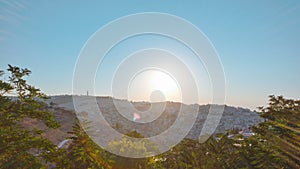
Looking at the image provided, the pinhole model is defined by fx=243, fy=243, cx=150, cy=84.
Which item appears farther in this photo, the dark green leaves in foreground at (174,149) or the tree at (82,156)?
the tree at (82,156)

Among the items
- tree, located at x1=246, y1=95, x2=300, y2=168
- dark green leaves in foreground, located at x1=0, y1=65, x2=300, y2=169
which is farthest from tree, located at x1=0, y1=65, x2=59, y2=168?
tree, located at x1=246, y1=95, x2=300, y2=168

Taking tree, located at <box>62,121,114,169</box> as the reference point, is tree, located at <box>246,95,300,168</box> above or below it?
above

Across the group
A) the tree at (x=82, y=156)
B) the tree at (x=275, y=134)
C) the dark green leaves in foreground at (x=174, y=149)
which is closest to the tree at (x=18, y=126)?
the dark green leaves in foreground at (x=174, y=149)

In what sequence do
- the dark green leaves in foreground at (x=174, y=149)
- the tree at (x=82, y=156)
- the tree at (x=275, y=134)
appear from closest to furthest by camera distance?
the tree at (x=275, y=134) < the dark green leaves in foreground at (x=174, y=149) < the tree at (x=82, y=156)

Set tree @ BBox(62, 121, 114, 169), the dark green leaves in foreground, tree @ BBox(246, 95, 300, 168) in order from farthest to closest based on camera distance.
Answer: tree @ BBox(62, 121, 114, 169) < the dark green leaves in foreground < tree @ BBox(246, 95, 300, 168)

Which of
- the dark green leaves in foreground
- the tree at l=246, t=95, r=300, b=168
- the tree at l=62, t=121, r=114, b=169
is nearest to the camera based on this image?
the tree at l=246, t=95, r=300, b=168

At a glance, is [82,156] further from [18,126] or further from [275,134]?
[275,134]

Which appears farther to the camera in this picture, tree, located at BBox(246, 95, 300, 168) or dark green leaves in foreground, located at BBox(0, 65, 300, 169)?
dark green leaves in foreground, located at BBox(0, 65, 300, 169)

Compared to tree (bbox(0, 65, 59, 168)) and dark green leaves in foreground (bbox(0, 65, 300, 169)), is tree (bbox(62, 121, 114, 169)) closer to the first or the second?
dark green leaves in foreground (bbox(0, 65, 300, 169))

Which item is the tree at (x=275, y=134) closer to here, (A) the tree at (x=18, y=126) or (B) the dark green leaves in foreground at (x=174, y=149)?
(B) the dark green leaves in foreground at (x=174, y=149)

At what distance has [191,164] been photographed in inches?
138

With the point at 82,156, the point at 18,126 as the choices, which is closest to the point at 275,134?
the point at 82,156

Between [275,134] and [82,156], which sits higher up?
[275,134]

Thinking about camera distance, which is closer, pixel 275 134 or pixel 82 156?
pixel 275 134
